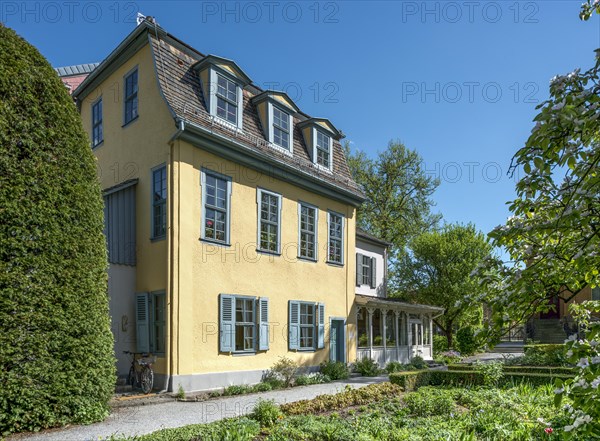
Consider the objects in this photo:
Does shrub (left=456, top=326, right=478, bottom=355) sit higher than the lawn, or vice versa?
the lawn

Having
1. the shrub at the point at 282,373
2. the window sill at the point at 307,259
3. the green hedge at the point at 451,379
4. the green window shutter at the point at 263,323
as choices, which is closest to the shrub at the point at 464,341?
the window sill at the point at 307,259

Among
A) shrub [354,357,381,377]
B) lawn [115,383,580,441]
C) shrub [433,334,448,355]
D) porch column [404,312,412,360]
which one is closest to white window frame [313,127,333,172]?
shrub [354,357,381,377]

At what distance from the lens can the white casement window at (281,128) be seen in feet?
54.5

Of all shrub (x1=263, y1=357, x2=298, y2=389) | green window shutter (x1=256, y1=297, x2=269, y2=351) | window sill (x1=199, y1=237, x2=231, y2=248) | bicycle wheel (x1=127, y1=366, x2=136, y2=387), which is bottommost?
shrub (x1=263, y1=357, x2=298, y2=389)

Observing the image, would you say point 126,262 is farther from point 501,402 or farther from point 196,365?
point 501,402

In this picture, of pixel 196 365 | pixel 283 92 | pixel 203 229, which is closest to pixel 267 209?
pixel 203 229

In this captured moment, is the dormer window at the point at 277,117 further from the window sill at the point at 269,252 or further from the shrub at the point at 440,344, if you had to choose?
the shrub at the point at 440,344

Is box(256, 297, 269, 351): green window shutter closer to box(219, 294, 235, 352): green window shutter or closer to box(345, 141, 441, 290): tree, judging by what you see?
box(219, 294, 235, 352): green window shutter

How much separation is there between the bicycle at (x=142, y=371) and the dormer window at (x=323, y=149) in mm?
9608

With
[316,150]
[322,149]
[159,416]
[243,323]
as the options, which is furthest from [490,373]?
[322,149]

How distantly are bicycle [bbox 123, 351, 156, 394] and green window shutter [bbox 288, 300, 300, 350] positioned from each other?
4803mm

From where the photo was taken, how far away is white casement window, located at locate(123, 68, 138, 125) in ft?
48.8

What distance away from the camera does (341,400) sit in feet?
33.1

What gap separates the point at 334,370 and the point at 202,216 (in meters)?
7.33
